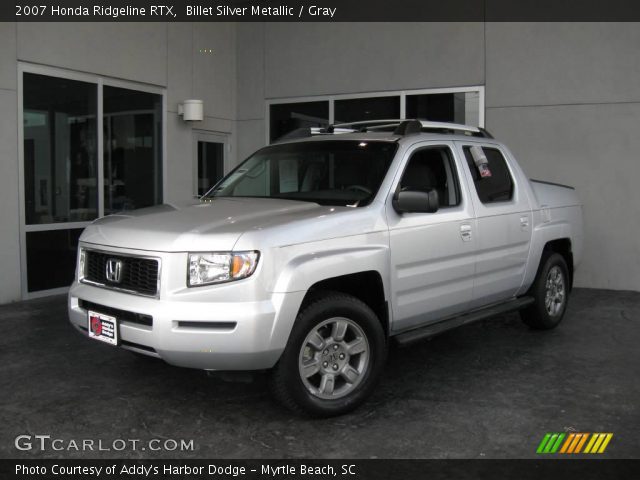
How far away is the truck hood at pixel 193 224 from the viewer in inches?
146

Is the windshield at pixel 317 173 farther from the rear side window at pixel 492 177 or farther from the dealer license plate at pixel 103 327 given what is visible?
the dealer license plate at pixel 103 327

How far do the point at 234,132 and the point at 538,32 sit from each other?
5342mm

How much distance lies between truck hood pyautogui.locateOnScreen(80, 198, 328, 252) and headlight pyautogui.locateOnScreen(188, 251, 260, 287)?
5 cm

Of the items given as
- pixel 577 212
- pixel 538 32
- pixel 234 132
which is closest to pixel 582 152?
pixel 538 32

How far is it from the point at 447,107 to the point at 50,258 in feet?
19.9

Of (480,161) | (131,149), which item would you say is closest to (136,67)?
(131,149)

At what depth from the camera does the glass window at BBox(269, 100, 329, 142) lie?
35.7 ft

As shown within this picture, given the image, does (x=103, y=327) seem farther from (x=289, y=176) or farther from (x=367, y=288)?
(x=289, y=176)

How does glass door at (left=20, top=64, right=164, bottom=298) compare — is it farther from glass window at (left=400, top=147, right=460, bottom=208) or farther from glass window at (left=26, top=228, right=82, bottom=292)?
glass window at (left=400, top=147, right=460, bottom=208)

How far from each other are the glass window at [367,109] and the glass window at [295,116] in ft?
0.93

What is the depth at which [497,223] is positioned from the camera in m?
5.37

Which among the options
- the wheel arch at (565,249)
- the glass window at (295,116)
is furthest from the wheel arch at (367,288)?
the glass window at (295,116)

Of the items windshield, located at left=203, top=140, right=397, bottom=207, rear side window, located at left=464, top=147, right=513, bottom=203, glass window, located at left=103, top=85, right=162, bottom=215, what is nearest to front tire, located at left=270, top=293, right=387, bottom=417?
windshield, located at left=203, top=140, right=397, bottom=207
